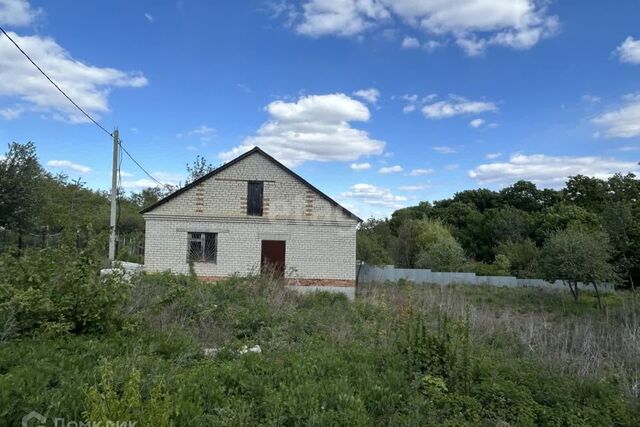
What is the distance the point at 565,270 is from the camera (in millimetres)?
19266

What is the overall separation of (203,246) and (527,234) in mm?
35249

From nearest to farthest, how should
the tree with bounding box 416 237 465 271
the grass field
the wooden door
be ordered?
the grass field
the wooden door
the tree with bounding box 416 237 465 271

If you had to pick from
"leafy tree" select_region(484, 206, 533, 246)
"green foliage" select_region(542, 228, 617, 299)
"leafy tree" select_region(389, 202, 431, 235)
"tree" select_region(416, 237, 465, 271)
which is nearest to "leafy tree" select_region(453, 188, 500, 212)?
"leafy tree" select_region(389, 202, 431, 235)

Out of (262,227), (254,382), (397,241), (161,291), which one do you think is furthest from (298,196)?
(397,241)

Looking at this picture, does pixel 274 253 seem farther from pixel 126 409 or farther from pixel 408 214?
pixel 408 214

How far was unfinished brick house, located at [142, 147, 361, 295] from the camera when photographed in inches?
695

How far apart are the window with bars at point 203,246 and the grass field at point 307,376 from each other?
9.71 meters

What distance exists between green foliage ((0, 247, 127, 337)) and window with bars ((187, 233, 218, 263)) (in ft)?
37.5

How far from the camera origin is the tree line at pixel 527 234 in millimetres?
19938

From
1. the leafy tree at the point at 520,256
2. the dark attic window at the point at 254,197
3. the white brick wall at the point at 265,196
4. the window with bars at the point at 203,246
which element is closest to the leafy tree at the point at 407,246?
the leafy tree at the point at 520,256

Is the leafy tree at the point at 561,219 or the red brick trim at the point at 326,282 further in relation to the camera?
the leafy tree at the point at 561,219

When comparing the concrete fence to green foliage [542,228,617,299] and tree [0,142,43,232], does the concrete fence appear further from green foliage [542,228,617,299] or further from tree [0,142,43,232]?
tree [0,142,43,232]

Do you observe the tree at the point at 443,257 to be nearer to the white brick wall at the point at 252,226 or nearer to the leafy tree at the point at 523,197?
the white brick wall at the point at 252,226

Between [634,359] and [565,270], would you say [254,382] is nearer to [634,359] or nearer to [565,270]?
[634,359]
